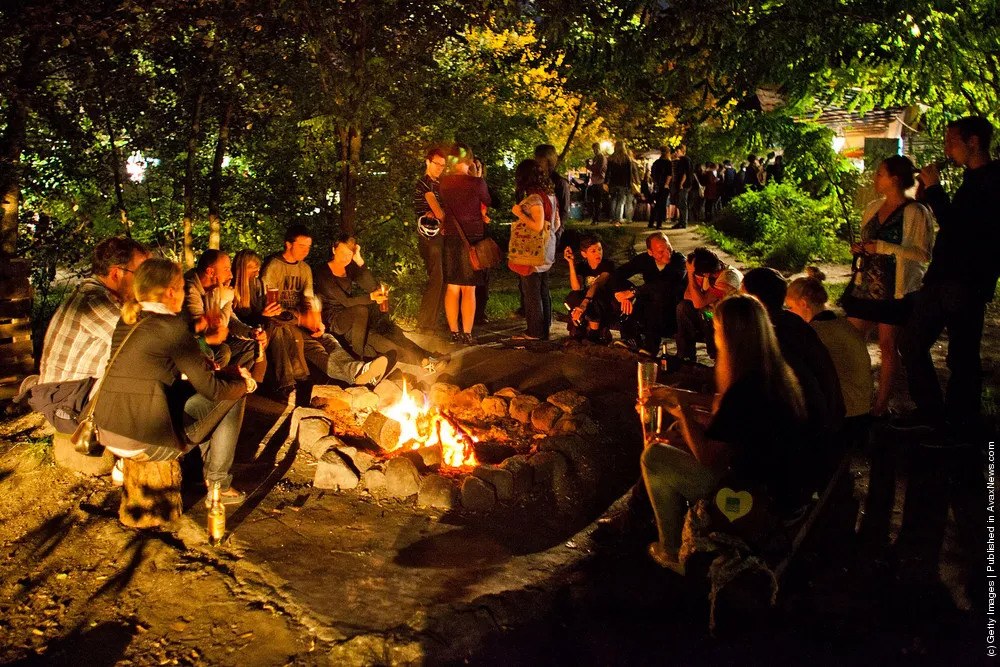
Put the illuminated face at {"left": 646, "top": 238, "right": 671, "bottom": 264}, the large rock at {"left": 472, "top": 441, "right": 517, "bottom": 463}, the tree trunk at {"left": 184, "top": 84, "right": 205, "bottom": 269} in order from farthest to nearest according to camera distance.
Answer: the tree trunk at {"left": 184, "top": 84, "right": 205, "bottom": 269} → the illuminated face at {"left": 646, "top": 238, "right": 671, "bottom": 264} → the large rock at {"left": 472, "top": 441, "right": 517, "bottom": 463}

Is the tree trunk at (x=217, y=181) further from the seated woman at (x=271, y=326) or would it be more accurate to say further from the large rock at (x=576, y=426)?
the large rock at (x=576, y=426)

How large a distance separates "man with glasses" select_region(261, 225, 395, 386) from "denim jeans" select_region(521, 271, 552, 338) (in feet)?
5.78

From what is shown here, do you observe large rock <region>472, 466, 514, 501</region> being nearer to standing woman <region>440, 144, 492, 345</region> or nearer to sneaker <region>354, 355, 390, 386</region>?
sneaker <region>354, 355, 390, 386</region>

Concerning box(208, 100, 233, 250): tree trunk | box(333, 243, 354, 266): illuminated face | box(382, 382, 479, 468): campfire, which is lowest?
box(382, 382, 479, 468): campfire

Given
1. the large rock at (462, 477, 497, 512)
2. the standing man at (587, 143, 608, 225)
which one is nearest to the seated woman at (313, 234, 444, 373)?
the large rock at (462, 477, 497, 512)

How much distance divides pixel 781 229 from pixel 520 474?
39.1 feet

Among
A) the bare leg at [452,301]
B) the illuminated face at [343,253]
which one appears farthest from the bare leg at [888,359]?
the illuminated face at [343,253]

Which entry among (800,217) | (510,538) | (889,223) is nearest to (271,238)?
(510,538)

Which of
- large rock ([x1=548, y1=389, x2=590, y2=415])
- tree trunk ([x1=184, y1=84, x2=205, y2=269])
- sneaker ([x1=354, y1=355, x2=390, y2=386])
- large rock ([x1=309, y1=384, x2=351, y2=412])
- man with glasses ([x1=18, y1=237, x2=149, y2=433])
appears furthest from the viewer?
tree trunk ([x1=184, y1=84, x2=205, y2=269])

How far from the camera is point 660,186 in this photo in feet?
56.1

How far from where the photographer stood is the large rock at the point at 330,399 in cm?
654

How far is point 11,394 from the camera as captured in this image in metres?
6.75

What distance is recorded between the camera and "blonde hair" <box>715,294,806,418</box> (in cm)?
363

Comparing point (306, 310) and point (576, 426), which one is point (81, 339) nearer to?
point (306, 310)
